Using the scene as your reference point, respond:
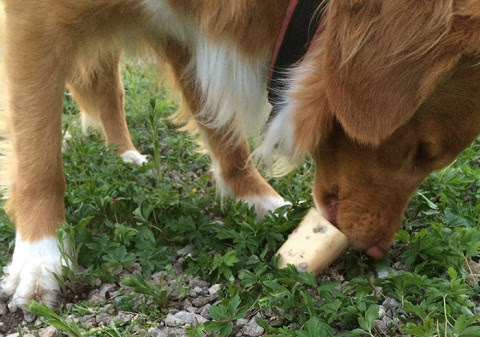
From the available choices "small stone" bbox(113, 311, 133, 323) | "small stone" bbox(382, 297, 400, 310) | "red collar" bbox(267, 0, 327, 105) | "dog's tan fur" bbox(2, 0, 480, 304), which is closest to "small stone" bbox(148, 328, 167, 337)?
"small stone" bbox(113, 311, 133, 323)

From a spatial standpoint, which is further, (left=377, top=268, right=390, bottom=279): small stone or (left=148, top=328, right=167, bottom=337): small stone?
(left=377, top=268, right=390, bottom=279): small stone

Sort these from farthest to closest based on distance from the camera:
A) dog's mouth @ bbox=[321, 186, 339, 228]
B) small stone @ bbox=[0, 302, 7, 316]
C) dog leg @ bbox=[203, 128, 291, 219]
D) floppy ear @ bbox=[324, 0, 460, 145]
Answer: dog leg @ bbox=[203, 128, 291, 219] → dog's mouth @ bbox=[321, 186, 339, 228] → small stone @ bbox=[0, 302, 7, 316] → floppy ear @ bbox=[324, 0, 460, 145]

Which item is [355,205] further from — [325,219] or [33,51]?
[33,51]

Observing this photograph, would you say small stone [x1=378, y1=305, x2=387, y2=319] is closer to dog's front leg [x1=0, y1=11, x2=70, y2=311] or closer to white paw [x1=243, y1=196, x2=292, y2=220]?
white paw [x1=243, y1=196, x2=292, y2=220]

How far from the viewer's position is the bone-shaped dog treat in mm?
2326

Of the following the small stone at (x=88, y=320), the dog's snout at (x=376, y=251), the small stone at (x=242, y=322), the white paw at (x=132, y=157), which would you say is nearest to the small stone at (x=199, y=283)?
the small stone at (x=242, y=322)

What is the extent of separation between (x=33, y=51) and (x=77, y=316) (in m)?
1.03

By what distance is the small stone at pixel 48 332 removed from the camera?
6.70ft

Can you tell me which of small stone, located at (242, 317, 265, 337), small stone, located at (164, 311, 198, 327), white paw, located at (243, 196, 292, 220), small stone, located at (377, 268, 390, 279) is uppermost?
small stone, located at (164, 311, 198, 327)

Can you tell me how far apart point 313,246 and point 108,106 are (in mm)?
1967

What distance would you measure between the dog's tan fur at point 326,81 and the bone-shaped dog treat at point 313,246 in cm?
9

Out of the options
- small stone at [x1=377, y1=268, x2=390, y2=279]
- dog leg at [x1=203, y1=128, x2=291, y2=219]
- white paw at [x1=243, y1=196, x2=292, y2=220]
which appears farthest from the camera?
dog leg at [x1=203, y1=128, x2=291, y2=219]

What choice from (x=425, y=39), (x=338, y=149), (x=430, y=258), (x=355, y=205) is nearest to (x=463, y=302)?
(x=430, y=258)

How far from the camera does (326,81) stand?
1937 millimetres
